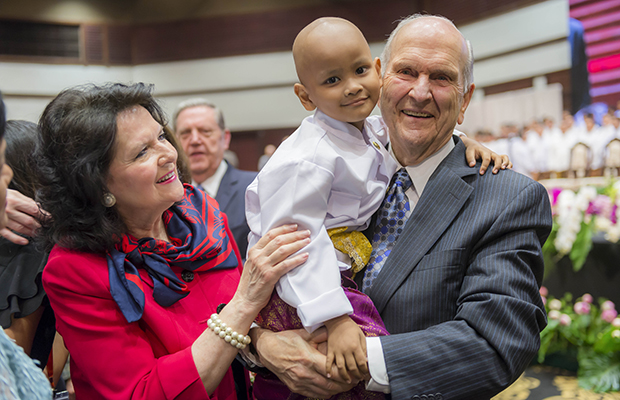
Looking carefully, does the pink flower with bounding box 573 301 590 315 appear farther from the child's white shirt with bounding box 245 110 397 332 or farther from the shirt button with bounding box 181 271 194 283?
the shirt button with bounding box 181 271 194 283

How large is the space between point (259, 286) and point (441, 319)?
567 millimetres

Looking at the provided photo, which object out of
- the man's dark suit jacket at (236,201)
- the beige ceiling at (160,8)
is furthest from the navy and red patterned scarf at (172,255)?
the beige ceiling at (160,8)

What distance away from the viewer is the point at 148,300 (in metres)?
1.60

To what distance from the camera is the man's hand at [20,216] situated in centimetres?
175

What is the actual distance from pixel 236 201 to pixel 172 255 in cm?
189

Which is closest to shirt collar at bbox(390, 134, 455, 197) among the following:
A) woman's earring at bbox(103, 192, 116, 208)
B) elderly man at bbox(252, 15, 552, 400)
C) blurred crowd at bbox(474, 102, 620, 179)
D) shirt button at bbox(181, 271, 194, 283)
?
elderly man at bbox(252, 15, 552, 400)

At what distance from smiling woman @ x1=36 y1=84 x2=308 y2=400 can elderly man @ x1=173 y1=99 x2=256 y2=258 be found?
1.93 metres

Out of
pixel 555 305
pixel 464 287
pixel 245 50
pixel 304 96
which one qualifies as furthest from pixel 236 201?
pixel 245 50

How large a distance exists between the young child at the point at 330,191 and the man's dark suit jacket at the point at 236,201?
1.70 meters

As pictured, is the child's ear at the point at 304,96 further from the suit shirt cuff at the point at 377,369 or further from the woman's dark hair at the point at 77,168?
the suit shirt cuff at the point at 377,369

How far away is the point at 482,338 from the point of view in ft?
4.49

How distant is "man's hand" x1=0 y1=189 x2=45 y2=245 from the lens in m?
1.75

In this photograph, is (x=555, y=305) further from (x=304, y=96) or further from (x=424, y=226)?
(x=304, y=96)

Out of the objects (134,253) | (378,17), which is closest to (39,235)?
(134,253)
